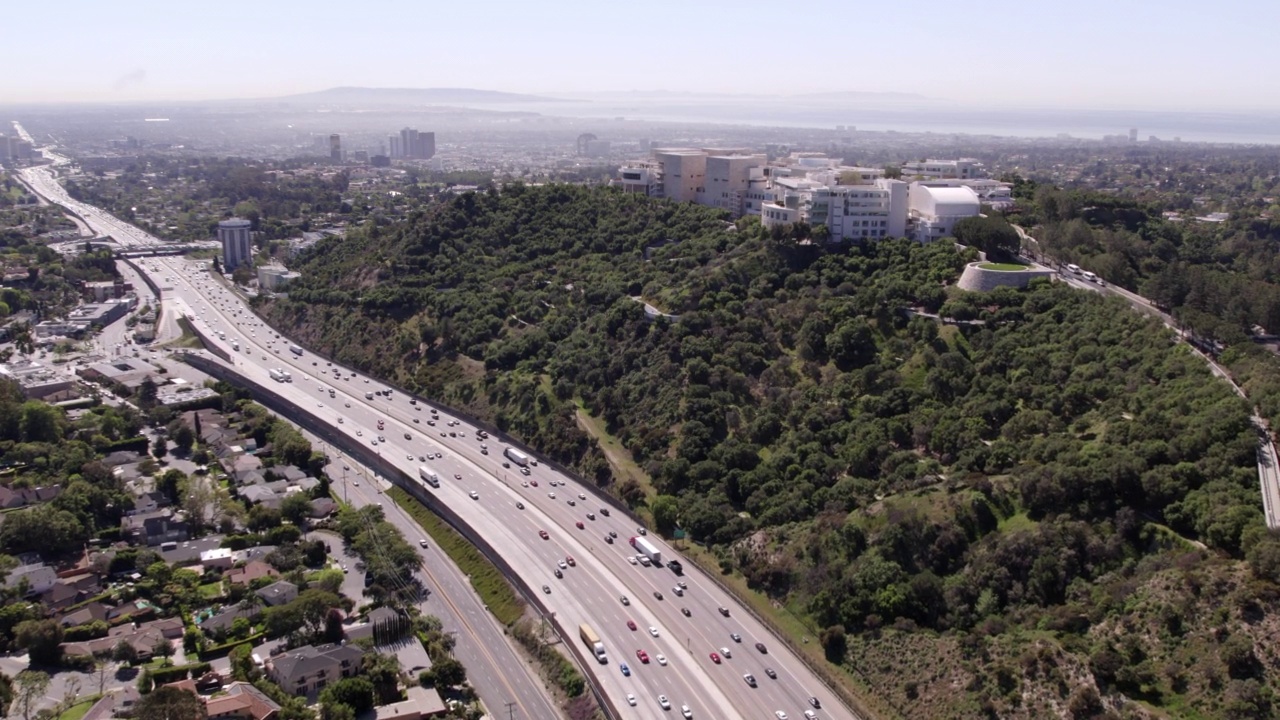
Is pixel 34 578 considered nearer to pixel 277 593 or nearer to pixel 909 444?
pixel 277 593

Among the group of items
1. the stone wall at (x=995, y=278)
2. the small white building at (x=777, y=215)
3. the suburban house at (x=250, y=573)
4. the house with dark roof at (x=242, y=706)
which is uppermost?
the small white building at (x=777, y=215)

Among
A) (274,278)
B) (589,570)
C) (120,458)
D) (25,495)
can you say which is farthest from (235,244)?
(589,570)

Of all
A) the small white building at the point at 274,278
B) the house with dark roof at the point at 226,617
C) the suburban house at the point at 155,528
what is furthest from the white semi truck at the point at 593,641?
the small white building at the point at 274,278

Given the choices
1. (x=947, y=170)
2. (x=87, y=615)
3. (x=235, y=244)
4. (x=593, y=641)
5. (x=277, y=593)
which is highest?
(x=947, y=170)

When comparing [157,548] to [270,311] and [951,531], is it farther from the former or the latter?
[270,311]

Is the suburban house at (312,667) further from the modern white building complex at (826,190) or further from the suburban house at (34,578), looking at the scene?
the modern white building complex at (826,190)

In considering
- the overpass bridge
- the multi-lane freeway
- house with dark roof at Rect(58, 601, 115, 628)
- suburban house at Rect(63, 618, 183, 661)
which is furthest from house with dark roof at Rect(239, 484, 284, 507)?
the overpass bridge

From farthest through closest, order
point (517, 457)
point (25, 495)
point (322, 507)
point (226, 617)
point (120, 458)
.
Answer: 1. point (120, 458)
2. point (517, 457)
3. point (322, 507)
4. point (25, 495)
5. point (226, 617)
